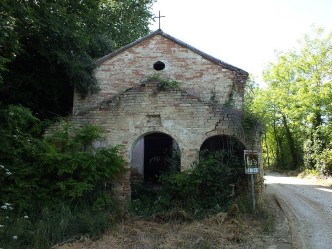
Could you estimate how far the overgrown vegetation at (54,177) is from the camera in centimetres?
745

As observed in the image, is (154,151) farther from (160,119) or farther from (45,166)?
(45,166)

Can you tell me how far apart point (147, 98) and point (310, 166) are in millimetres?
19986

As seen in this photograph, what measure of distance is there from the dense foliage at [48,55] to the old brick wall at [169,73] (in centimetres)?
61

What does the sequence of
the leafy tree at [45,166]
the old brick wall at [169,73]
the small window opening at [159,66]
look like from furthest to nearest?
the small window opening at [159,66] < the old brick wall at [169,73] < the leafy tree at [45,166]

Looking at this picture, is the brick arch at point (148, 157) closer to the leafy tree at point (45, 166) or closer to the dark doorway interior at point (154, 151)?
the dark doorway interior at point (154, 151)

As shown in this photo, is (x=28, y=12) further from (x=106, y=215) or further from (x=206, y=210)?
(x=206, y=210)

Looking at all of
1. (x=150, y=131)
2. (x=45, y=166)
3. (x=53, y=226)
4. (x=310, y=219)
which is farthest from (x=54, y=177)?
(x=310, y=219)

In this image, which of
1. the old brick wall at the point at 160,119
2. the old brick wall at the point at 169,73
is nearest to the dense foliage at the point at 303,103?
the old brick wall at the point at 169,73

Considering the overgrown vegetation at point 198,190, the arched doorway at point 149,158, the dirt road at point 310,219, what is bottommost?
the dirt road at point 310,219

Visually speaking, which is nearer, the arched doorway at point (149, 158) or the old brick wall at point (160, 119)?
the old brick wall at point (160, 119)

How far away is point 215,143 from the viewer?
11867 mm

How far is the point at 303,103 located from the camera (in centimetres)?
2619

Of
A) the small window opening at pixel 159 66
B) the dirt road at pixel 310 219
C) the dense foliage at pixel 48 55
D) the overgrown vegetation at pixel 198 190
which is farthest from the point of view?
the small window opening at pixel 159 66

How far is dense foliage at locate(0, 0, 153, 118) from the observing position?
31.0 ft
